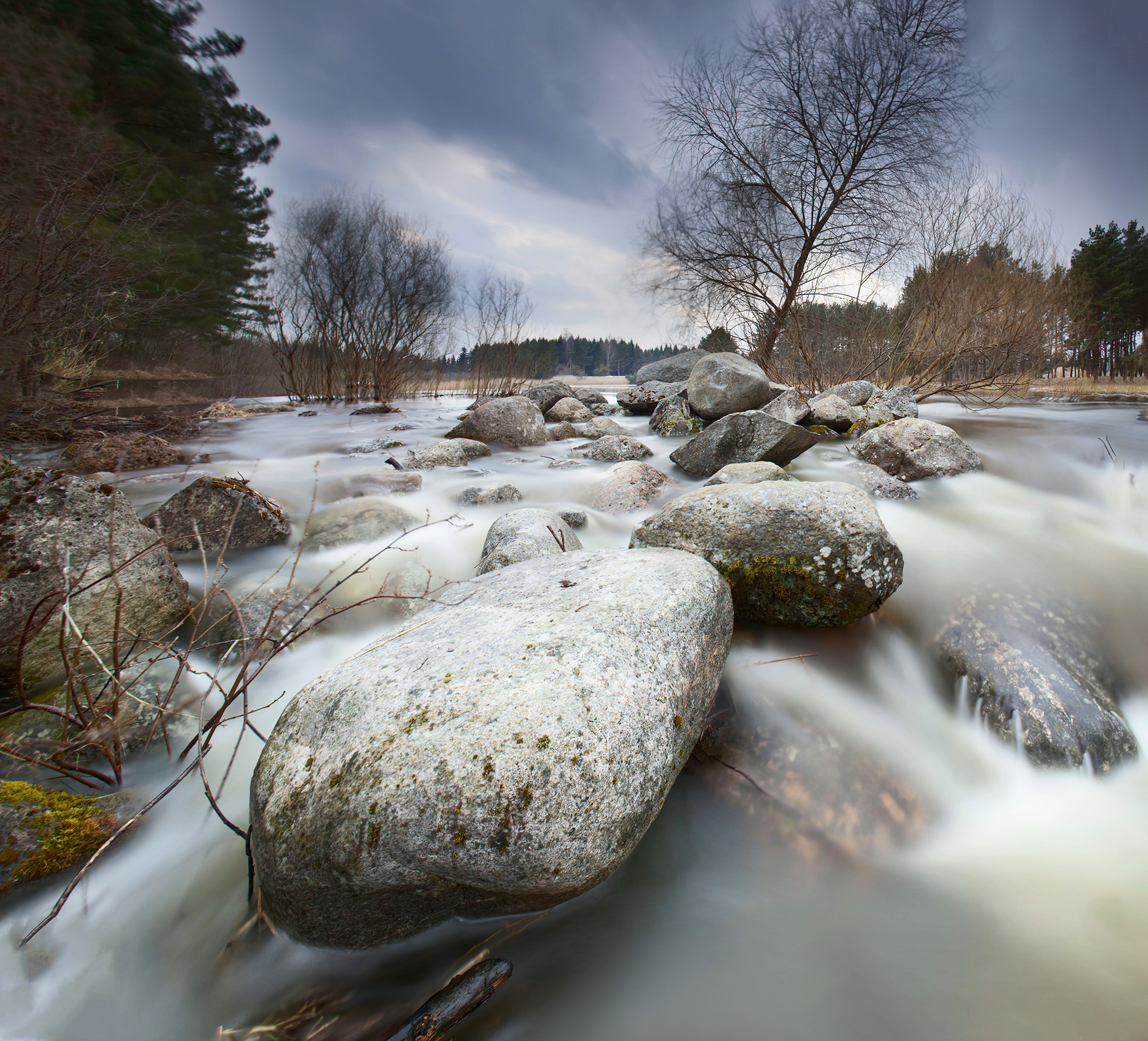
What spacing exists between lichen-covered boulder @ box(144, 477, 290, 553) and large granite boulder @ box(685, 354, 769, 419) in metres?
5.88

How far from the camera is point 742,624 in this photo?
8.30 feet

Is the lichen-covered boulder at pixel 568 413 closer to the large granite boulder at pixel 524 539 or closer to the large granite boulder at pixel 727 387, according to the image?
the large granite boulder at pixel 727 387

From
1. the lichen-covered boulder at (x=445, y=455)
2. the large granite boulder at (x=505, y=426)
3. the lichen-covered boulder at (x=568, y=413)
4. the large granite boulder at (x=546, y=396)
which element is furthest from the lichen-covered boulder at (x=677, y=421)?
the large granite boulder at (x=546, y=396)

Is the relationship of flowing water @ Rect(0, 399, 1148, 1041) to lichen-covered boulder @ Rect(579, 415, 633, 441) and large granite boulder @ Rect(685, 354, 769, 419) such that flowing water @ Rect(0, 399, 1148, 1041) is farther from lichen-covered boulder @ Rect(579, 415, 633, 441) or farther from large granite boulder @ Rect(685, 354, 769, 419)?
lichen-covered boulder @ Rect(579, 415, 633, 441)

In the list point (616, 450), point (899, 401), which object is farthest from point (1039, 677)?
point (899, 401)

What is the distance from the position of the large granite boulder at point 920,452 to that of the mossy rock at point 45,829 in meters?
6.10

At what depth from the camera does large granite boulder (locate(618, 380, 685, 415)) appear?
10.5 meters

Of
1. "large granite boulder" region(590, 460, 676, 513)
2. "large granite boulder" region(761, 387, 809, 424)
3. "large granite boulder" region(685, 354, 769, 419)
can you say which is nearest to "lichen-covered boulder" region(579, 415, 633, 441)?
"large granite boulder" region(685, 354, 769, 419)

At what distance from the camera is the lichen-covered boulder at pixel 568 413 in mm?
9805

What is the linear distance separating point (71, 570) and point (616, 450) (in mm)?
5070

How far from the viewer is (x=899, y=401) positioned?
8.52 m

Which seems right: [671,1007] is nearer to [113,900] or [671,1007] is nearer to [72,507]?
[113,900]

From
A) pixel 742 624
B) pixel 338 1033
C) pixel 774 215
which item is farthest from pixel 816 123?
pixel 338 1033

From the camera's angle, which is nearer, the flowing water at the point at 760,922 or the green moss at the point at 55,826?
the flowing water at the point at 760,922
